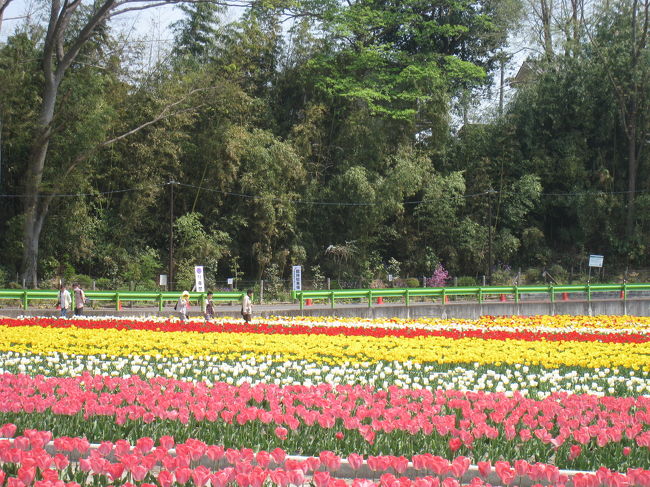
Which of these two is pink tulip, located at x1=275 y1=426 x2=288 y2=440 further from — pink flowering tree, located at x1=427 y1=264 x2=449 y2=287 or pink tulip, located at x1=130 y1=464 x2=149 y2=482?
pink flowering tree, located at x1=427 y1=264 x2=449 y2=287

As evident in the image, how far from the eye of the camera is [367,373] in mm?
8844

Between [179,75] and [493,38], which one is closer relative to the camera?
[179,75]

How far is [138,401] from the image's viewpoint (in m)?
6.37

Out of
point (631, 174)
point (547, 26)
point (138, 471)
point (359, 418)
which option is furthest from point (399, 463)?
point (547, 26)

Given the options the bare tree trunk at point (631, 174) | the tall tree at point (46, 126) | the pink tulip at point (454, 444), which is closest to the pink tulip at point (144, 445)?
the pink tulip at point (454, 444)

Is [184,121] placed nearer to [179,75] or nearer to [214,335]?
[179,75]

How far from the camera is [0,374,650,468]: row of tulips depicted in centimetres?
524

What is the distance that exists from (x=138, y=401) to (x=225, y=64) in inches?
1195

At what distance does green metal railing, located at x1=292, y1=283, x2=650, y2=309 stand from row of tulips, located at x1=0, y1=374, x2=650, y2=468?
16.5m

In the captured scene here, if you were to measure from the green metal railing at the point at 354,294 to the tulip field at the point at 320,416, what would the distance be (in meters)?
9.65

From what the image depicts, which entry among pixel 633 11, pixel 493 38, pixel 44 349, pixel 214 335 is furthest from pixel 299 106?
pixel 44 349

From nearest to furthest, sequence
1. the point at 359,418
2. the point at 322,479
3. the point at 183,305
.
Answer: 1. the point at 322,479
2. the point at 359,418
3. the point at 183,305

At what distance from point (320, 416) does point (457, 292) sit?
21.8m

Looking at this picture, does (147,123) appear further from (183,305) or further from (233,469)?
(233,469)
